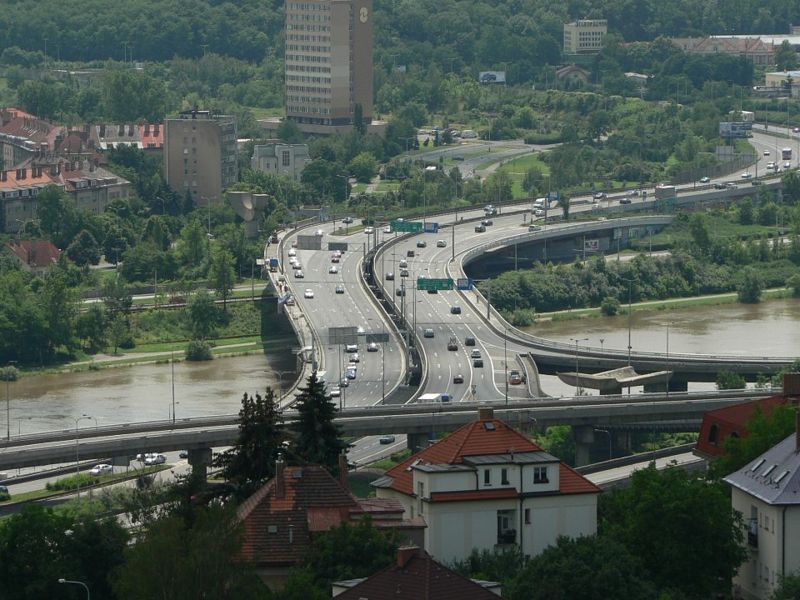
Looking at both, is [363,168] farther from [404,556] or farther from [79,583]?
[404,556]

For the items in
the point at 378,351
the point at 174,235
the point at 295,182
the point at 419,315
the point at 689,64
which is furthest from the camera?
the point at 689,64

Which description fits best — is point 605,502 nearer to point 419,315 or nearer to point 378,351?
point 378,351

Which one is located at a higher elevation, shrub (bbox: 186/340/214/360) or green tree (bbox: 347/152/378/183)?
green tree (bbox: 347/152/378/183)

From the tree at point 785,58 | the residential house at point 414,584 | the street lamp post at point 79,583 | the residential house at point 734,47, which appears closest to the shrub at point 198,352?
the street lamp post at point 79,583

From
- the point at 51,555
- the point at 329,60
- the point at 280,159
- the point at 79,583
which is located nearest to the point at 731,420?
the point at 51,555

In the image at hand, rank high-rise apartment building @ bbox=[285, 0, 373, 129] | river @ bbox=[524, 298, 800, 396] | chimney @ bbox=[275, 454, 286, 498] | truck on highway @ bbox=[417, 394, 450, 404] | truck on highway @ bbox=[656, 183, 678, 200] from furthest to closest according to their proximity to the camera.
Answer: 1. high-rise apartment building @ bbox=[285, 0, 373, 129]
2. truck on highway @ bbox=[656, 183, 678, 200]
3. river @ bbox=[524, 298, 800, 396]
4. truck on highway @ bbox=[417, 394, 450, 404]
5. chimney @ bbox=[275, 454, 286, 498]

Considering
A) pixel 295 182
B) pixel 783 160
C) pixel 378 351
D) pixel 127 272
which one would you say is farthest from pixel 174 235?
pixel 783 160

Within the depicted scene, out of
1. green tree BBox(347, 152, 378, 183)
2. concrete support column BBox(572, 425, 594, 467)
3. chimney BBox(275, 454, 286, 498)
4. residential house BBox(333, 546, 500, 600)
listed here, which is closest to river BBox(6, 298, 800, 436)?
concrete support column BBox(572, 425, 594, 467)

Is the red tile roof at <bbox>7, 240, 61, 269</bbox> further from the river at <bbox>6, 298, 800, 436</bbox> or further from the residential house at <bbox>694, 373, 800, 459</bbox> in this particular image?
the residential house at <bbox>694, 373, 800, 459</bbox>
